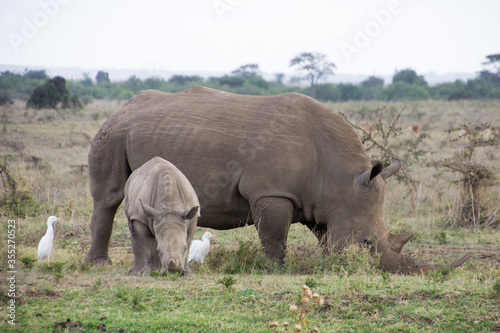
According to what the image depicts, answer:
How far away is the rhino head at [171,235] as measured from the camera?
21.3 ft

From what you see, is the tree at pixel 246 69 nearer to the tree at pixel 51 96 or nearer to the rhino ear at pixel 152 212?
the tree at pixel 51 96

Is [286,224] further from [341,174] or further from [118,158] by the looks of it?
[118,158]

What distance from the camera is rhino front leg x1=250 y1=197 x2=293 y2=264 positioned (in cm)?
785

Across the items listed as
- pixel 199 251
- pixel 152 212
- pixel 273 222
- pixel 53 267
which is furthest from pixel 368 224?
pixel 53 267

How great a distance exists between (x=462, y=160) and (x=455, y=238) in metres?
1.81

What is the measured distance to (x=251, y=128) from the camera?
26.8 feet

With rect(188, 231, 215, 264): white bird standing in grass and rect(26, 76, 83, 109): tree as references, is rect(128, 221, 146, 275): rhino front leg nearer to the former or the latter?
rect(188, 231, 215, 264): white bird standing in grass

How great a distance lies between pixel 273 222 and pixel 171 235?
1.73 metres

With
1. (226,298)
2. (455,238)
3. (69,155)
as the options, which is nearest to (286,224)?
(226,298)

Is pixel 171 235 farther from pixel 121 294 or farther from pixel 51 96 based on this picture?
pixel 51 96

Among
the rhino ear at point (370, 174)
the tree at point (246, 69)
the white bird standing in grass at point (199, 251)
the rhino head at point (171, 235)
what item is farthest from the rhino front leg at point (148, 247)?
the tree at point (246, 69)

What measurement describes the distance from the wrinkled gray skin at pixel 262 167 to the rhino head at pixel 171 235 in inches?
57.5

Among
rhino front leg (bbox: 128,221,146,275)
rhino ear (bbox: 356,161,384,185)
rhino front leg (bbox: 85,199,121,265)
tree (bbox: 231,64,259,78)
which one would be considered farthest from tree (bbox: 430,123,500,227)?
tree (bbox: 231,64,259,78)

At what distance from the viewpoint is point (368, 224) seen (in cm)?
789
